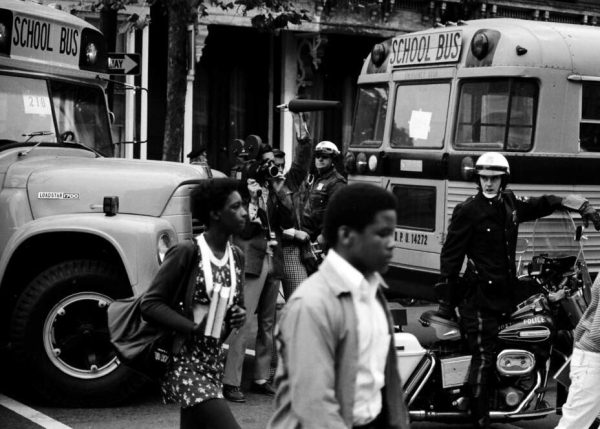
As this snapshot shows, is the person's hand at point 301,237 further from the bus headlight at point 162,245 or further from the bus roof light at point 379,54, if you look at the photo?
the bus roof light at point 379,54

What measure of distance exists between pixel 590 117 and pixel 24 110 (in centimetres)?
485

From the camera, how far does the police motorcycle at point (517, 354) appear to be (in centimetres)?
682

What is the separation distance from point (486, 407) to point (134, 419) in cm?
227

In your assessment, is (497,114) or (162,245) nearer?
(162,245)

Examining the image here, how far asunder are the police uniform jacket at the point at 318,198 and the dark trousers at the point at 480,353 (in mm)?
2930

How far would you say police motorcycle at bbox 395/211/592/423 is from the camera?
6.82 m

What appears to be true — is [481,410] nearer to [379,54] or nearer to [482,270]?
[482,270]

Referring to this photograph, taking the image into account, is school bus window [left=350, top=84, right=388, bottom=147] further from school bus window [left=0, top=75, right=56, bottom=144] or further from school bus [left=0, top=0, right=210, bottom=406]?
school bus window [left=0, top=75, right=56, bottom=144]

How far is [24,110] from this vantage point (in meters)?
8.54

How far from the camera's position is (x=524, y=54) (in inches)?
383

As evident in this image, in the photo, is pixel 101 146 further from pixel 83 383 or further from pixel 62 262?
pixel 83 383

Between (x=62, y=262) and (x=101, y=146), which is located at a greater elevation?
(x=101, y=146)

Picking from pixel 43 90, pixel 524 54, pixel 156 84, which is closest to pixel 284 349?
pixel 43 90

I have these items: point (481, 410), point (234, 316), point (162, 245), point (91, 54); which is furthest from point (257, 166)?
point (234, 316)
